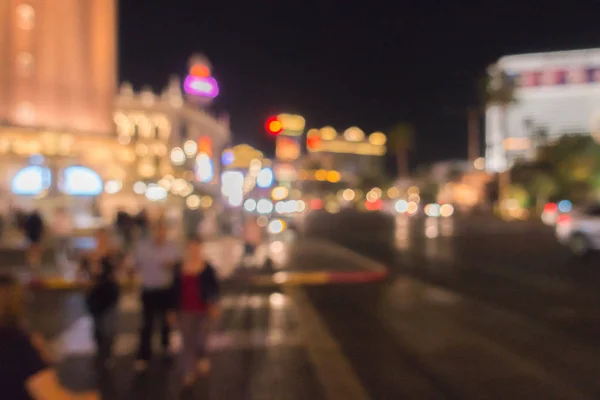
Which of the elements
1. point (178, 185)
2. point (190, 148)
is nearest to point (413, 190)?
point (190, 148)

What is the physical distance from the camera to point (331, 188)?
490 feet

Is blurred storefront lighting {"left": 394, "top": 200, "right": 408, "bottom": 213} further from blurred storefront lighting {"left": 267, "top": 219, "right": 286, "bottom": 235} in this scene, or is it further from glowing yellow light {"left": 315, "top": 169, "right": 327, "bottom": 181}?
glowing yellow light {"left": 315, "top": 169, "right": 327, "bottom": 181}

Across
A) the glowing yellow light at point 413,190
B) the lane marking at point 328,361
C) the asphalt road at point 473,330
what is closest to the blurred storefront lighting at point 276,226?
the asphalt road at point 473,330

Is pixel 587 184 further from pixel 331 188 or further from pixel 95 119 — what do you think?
pixel 331 188

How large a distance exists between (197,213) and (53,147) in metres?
24.0

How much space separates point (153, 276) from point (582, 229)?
1688cm

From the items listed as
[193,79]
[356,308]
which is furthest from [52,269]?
[193,79]

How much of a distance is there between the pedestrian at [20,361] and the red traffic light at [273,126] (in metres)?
11.1

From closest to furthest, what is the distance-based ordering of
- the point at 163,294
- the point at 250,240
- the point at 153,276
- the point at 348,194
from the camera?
the point at 153,276
the point at 163,294
the point at 250,240
the point at 348,194

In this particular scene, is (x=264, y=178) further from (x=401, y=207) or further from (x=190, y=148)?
(x=401, y=207)

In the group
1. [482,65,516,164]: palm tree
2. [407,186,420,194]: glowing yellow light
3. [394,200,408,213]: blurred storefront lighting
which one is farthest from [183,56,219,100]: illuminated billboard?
[407,186,420,194]: glowing yellow light

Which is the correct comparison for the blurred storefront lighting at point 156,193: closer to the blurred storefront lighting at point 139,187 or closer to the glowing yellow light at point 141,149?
the blurred storefront lighting at point 139,187

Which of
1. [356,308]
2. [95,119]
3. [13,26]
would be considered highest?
[13,26]

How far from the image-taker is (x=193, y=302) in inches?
264
